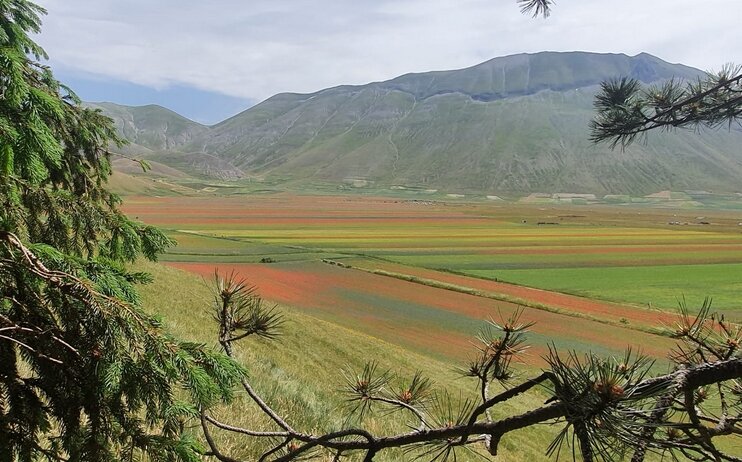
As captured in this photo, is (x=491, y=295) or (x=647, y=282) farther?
(x=647, y=282)

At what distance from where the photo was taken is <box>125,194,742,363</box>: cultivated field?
27359 millimetres

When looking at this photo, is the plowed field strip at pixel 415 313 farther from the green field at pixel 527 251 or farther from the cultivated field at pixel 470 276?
the green field at pixel 527 251

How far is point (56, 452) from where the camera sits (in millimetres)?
2225

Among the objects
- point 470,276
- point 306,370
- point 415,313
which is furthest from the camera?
point 470,276

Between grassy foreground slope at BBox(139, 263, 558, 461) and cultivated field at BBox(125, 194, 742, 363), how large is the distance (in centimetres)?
252

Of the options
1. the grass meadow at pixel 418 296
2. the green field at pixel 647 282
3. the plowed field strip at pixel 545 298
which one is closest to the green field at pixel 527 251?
the green field at pixel 647 282

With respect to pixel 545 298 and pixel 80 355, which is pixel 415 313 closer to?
pixel 545 298

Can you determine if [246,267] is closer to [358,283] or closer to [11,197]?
[358,283]

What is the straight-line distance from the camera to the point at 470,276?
43438 mm

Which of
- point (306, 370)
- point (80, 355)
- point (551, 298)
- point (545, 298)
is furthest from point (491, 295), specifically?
point (80, 355)

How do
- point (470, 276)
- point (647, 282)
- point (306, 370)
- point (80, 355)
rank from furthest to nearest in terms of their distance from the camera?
point (470, 276)
point (647, 282)
point (306, 370)
point (80, 355)

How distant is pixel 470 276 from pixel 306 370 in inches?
1203

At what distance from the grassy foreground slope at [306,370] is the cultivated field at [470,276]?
8.25ft

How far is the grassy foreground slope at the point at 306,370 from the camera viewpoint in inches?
267
